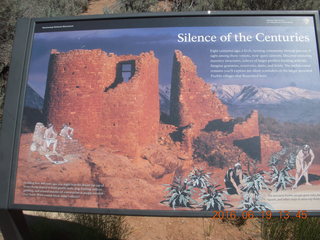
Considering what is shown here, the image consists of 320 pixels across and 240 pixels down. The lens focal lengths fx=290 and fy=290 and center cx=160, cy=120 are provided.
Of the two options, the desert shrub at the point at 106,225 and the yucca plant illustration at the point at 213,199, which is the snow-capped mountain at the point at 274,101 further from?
the desert shrub at the point at 106,225

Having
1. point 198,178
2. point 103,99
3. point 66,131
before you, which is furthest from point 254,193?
point 66,131

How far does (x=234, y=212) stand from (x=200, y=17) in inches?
65.7

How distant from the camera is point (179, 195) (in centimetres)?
228

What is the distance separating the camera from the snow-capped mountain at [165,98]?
8.04 ft

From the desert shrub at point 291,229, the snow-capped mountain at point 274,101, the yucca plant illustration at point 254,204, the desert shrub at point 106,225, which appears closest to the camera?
the yucca plant illustration at point 254,204

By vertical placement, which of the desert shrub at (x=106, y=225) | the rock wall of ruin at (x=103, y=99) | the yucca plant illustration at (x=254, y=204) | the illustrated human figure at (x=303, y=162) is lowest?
the desert shrub at (x=106, y=225)

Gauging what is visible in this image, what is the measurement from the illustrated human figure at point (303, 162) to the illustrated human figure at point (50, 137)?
6.42ft

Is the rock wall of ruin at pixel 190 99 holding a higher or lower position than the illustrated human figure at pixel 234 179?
higher

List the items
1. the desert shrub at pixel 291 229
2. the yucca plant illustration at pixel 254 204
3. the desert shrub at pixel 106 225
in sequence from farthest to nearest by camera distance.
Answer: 1. the desert shrub at pixel 106 225
2. the desert shrub at pixel 291 229
3. the yucca plant illustration at pixel 254 204

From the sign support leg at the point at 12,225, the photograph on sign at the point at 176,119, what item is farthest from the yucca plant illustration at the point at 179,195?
the sign support leg at the point at 12,225

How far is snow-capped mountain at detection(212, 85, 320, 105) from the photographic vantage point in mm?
2396

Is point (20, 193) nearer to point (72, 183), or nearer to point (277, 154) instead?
point (72, 183)

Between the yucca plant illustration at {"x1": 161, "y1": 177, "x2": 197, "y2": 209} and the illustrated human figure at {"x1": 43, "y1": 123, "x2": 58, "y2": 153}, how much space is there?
100 cm

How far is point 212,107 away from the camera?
7.89ft
